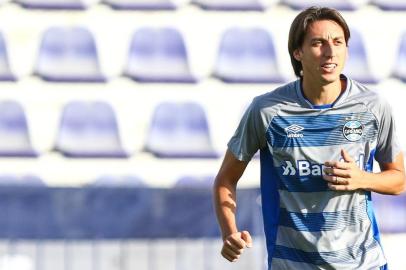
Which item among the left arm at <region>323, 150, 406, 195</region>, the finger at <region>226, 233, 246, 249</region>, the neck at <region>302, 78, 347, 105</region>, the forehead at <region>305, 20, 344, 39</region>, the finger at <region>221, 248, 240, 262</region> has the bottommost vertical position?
the finger at <region>221, 248, 240, 262</region>

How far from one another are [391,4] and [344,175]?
532 cm

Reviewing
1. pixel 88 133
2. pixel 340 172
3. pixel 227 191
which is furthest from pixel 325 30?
pixel 88 133

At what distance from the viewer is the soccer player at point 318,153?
2576 millimetres

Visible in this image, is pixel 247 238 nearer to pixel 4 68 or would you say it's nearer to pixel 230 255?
pixel 230 255

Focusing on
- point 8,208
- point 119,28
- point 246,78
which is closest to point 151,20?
point 119,28

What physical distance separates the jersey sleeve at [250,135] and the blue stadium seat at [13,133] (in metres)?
4.65

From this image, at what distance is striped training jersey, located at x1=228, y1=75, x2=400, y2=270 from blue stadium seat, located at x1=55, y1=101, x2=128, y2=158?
4.47 m

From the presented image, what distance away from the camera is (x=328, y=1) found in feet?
24.5

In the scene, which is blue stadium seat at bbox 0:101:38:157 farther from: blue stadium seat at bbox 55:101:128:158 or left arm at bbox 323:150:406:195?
left arm at bbox 323:150:406:195

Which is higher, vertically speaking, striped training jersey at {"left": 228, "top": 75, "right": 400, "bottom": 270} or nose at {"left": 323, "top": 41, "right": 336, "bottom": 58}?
nose at {"left": 323, "top": 41, "right": 336, "bottom": 58}

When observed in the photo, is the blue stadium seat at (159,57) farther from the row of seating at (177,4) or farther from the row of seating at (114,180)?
the row of seating at (114,180)

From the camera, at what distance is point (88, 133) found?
7082 millimetres

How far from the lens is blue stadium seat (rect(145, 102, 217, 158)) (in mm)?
7090

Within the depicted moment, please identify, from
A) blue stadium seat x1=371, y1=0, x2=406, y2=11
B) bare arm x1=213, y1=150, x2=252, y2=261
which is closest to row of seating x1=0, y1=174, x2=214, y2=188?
blue stadium seat x1=371, y1=0, x2=406, y2=11
